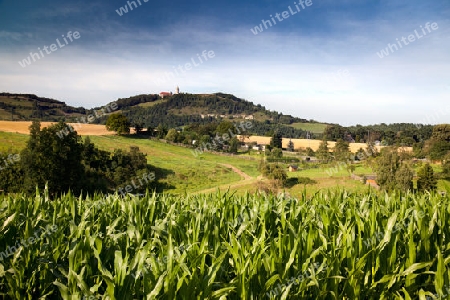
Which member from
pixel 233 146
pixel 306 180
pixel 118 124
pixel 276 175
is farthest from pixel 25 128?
pixel 306 180

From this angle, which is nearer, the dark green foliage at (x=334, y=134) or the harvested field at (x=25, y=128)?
the harvested field at (x=25, y=128)

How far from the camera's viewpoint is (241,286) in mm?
2533

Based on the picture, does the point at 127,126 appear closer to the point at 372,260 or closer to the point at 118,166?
the point at 118,166

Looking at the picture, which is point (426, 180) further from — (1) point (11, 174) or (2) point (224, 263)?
(1) point (11, 174)

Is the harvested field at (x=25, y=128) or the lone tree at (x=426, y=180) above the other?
the harvested field at (x=25, y=128)

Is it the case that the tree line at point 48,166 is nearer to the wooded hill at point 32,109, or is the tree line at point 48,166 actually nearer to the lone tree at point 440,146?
the lone tree at point 440,146

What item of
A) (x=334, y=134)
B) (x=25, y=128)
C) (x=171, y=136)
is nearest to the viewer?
(x=25, y=128)

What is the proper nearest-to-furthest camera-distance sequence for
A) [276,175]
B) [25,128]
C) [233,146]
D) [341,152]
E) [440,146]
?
1. [276,175]
2. [341,152]
3. [440,146]
4. [25,128]
5. [233,146]

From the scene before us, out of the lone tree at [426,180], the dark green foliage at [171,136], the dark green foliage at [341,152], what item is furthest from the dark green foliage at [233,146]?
the lone tree at [426,180]

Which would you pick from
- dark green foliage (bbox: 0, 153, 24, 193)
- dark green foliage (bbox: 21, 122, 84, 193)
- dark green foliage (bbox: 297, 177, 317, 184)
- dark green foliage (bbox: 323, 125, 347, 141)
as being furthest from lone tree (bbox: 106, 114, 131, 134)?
dark green foliage (bbox: 323, 125, 347, 141)

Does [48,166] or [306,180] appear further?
[306,180]

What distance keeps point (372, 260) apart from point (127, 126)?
9762 centimetres

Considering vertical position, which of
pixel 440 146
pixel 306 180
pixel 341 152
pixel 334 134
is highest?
pixel 334 134

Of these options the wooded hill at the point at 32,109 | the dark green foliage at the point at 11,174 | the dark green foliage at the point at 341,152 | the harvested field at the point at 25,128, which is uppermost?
the wooded hill at the point at 32,109
